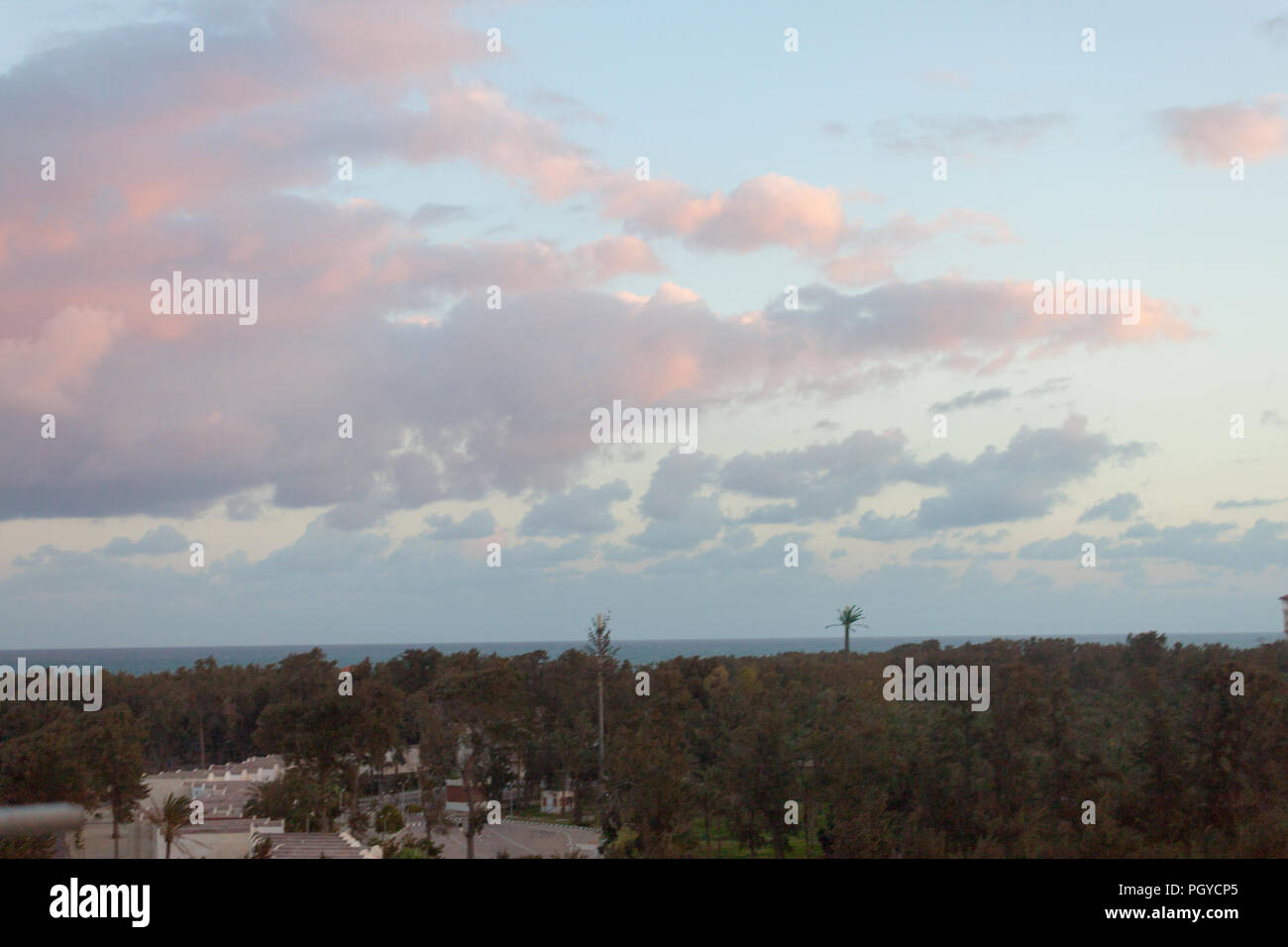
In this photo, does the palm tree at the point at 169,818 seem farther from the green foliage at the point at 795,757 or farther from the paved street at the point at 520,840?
the paved street at the point at 520,840

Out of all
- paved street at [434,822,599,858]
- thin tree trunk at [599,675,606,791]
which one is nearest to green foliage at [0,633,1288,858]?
thin tree trunk at [599,675,606,791]

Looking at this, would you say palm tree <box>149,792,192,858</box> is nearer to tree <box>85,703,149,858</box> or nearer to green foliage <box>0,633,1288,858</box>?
green foliage <box>0,633,1288,858</box>

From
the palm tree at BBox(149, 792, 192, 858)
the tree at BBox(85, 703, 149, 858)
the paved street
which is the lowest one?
the paved street

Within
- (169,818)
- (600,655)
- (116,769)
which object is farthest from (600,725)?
(116,769)

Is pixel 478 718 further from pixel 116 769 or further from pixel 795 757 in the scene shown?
pixel 116 769

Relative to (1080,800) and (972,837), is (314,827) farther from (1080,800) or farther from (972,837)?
(1080,800)

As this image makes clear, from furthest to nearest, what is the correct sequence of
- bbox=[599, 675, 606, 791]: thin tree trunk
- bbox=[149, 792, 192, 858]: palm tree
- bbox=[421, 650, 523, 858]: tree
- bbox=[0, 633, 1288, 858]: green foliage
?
1. bbox=[599, 675, 606, 791]: thin tree trunk
2. bbox=[421, 650, 523, 858]: tree
3. bbox=[0, 633, 1288, 858]: green foliage
4. bbox=[149, 792, 192, 858]: palm tree
